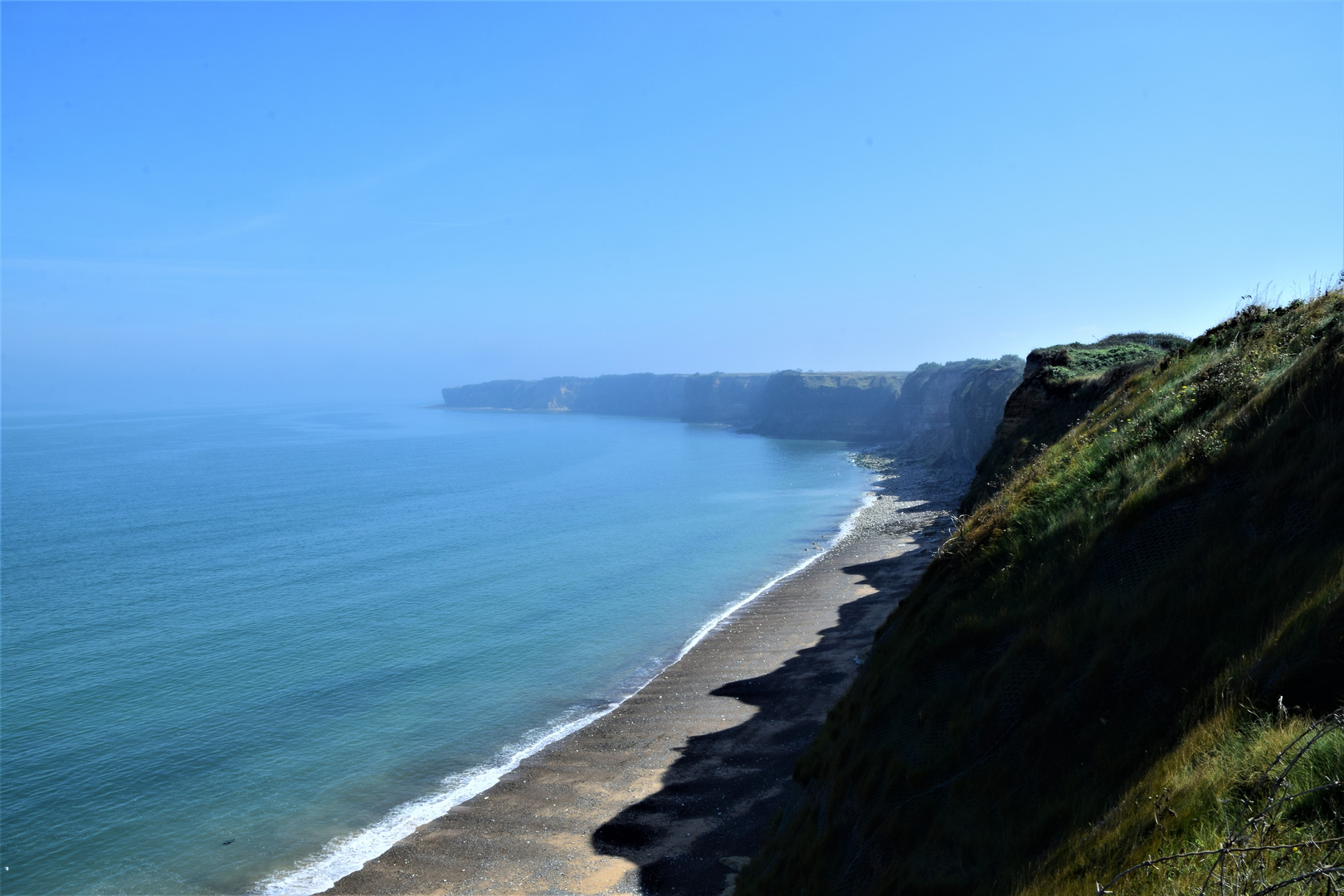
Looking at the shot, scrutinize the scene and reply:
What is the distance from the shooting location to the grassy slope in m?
6.55

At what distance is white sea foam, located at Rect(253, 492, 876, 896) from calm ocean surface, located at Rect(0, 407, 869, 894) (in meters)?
0.13

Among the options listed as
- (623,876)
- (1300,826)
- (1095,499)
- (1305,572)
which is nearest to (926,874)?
(1300,826)

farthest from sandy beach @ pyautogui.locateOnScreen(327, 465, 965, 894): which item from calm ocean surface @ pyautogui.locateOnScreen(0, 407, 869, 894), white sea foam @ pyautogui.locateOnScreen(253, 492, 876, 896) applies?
calm ocean surface @ pyautogui.locateOnScreen(0, 407, 869, 894)

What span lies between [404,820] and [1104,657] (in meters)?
21.9

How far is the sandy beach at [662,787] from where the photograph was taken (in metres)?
19.6

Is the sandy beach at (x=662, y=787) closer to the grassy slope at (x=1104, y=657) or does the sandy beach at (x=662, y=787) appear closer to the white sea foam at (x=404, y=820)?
the white sea foam at (x=404, y=820)

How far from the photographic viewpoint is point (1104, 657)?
8.72 m

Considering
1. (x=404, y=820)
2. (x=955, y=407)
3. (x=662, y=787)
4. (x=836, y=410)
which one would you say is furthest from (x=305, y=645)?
(x=836, y=410)

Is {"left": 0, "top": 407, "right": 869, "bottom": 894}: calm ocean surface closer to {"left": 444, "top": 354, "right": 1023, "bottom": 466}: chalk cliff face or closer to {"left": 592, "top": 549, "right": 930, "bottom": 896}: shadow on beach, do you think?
{"left": 592, "top": 549, "right": 930, "bottom": 896}: shadow on beach

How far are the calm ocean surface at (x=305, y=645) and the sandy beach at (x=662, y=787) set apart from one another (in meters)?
1.85

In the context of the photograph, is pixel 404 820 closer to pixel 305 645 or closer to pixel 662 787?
pixel 662 787

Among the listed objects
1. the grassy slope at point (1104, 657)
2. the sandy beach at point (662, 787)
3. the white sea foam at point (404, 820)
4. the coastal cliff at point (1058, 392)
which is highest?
the coastal cliff at point (1058, 392)

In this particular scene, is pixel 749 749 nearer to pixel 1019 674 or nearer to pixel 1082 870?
pixel 1019 674

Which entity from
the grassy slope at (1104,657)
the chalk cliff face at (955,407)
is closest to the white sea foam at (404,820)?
the grassy slope at (1104,657)
